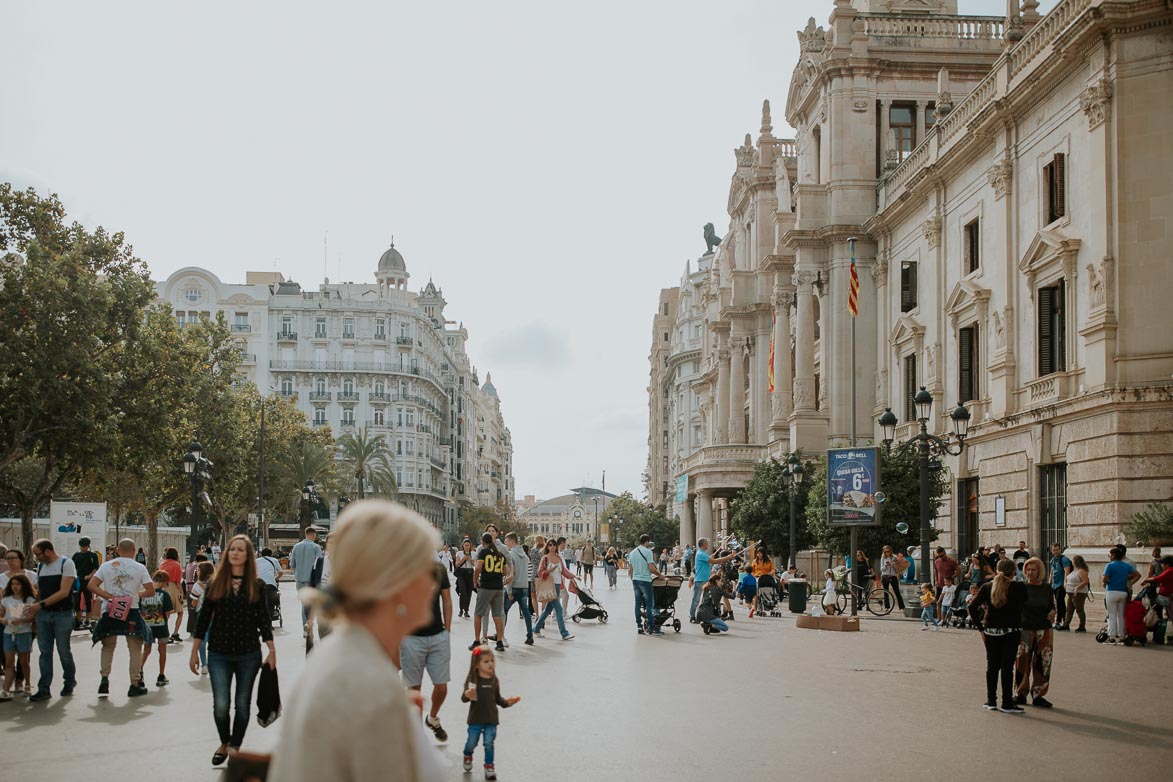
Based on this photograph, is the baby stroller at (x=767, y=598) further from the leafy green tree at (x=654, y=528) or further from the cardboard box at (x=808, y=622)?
the leafy green tree at (x=654, y=528)

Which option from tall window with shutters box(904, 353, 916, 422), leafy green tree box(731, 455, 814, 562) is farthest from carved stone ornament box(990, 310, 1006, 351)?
leafy green tree box(731, 455, 814, 562)

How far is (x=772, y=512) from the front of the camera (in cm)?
4312

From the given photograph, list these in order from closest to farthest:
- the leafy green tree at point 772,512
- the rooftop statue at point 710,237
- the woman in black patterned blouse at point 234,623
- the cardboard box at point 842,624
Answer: the woman in black patterned blouse at point 234,623, the cardboard box at point 842,624, the leafy green tree at point 772,512, the rooftop statue at point 710,237

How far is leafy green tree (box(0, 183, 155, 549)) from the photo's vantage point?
31188 millimetres

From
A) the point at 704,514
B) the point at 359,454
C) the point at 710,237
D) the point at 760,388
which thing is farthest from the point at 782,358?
the point at 710,237

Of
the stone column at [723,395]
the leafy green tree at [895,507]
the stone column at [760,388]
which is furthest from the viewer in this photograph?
the stone column at [723,395]

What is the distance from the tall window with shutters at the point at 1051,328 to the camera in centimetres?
2866

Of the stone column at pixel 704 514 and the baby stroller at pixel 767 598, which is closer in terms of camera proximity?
the baby stroller at pixel 767 598

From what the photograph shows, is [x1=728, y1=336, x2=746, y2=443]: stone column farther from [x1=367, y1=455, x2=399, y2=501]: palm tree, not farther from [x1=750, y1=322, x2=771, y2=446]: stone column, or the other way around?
[x1=367, y1=455, x2=399, y2=501]: palm tree

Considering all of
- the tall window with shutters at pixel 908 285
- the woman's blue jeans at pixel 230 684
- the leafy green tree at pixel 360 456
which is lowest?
the woman's blue jeans at pixel 230 684

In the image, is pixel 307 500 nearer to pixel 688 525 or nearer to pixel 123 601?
pixel 688 525

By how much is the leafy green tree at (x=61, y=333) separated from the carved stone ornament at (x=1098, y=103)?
2403 cm

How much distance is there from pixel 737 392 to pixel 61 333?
124ft

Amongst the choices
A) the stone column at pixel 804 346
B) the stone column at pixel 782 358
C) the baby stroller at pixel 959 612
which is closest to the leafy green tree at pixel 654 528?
the stone column at pixel 782 358
